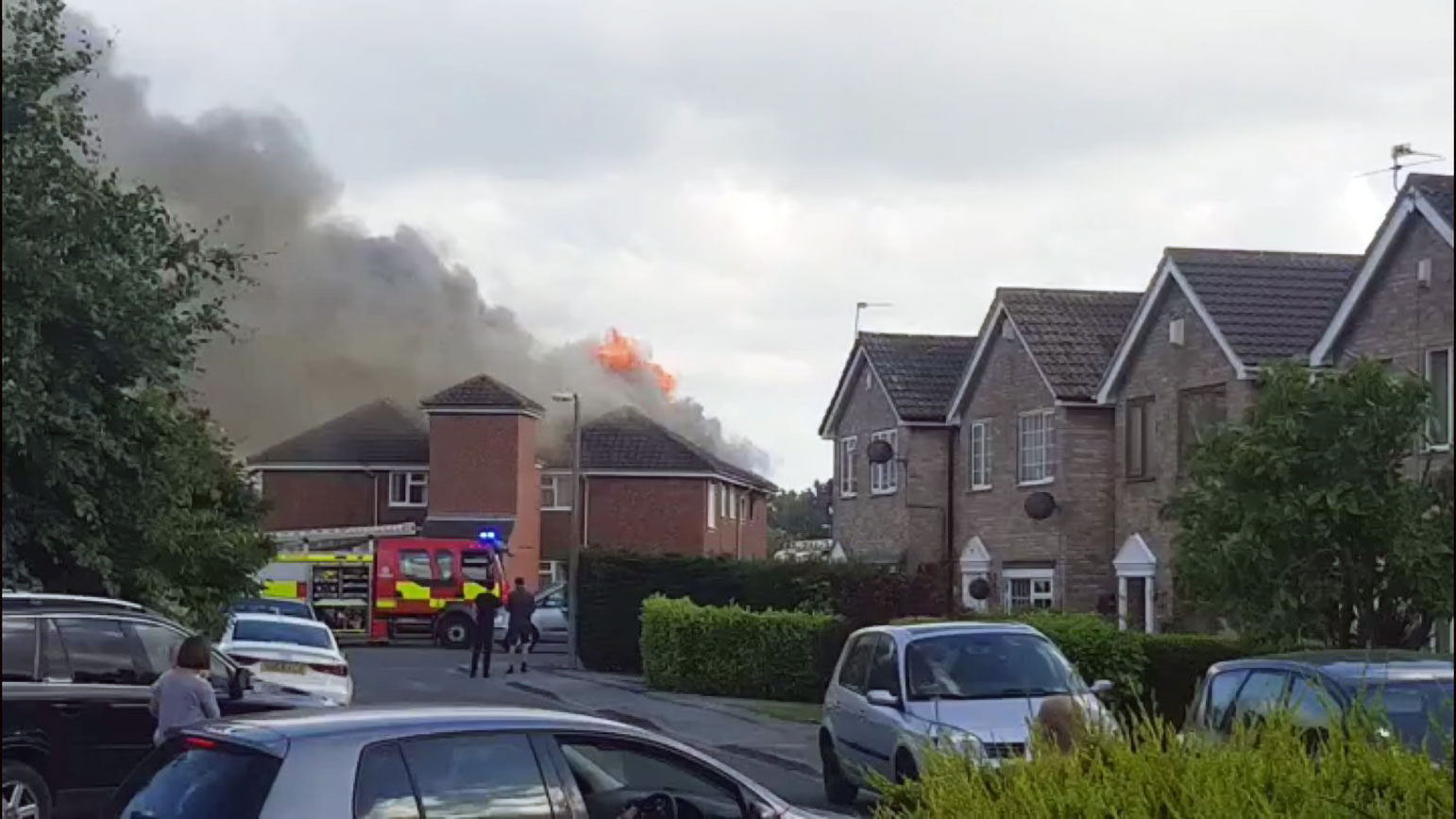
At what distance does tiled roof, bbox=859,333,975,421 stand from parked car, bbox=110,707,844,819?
32410 mm

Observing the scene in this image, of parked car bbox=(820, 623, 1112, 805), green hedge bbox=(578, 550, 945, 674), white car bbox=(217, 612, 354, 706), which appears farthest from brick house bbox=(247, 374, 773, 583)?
parked car bbox=(820, 623, 1112, 805)

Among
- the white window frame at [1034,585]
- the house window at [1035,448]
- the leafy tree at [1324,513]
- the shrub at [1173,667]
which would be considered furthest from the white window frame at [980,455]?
the leafy tree at [1324,513]

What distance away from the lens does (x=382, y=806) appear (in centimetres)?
721

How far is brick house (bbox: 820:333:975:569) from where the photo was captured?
39969mm

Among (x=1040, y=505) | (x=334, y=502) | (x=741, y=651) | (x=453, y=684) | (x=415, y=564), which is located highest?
(x=334, y=502)

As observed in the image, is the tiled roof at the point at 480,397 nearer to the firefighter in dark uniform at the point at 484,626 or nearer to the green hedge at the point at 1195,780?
the firefighter in dark uniform at the point at 484,626

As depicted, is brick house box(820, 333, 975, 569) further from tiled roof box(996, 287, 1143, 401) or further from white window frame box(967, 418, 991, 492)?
tiled roof box(996, 287, 1143, 401)

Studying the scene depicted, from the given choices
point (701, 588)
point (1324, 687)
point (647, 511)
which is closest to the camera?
point (1324, 687)

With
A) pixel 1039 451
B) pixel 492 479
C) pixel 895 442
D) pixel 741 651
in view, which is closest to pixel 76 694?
pixel 741 651

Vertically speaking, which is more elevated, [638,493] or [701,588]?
[638,493]

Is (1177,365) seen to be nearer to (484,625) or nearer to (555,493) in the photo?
(484,625)

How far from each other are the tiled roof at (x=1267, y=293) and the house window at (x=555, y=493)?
35.3 m

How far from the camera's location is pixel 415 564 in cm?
4891

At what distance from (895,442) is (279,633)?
20373 mm
